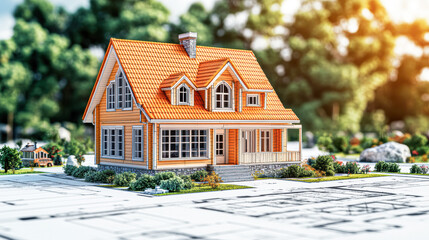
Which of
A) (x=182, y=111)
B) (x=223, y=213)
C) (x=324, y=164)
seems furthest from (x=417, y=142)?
(x=223, y=213)

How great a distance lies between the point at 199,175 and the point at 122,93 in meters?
6.10

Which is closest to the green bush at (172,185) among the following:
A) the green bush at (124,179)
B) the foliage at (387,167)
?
the green bush at (124,179)

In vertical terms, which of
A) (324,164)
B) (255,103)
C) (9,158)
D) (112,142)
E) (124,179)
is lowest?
(124,179)

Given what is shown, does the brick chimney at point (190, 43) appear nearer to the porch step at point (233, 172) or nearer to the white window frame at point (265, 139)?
the white window frame at point (265, 139)

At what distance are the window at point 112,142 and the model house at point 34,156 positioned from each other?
6437 millimetres

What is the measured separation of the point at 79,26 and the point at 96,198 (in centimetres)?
5222

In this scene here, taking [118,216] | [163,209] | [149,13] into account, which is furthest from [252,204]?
[149,13]

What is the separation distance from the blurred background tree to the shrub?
36069 millimetres

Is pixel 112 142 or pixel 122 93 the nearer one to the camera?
pixel 122 93

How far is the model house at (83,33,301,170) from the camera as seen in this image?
2808 centimetres

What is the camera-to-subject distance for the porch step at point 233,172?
28688 mm

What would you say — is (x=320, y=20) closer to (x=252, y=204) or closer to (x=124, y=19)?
(x=124, y=19)

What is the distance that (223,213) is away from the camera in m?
18.3

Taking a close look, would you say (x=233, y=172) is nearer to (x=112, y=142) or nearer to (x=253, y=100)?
(x=253, y=100)
